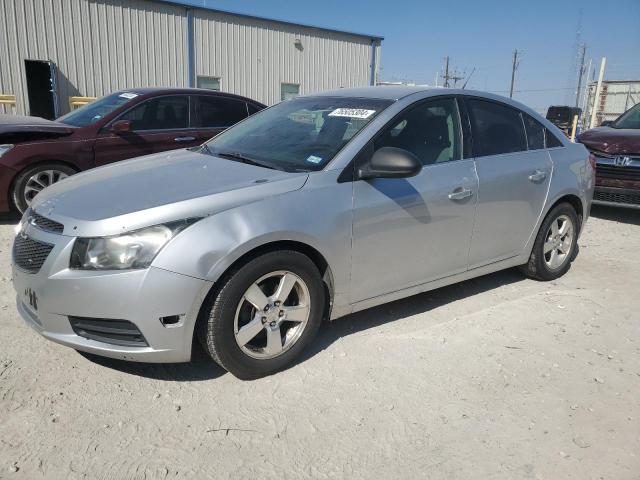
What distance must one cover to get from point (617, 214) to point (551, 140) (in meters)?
4.52

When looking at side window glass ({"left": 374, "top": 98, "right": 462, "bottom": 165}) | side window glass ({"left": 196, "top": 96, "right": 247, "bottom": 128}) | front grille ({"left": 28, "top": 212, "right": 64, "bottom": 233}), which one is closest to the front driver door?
side window glass ({"left": 374, "top": 98, "right": 462, "bottom": 165})

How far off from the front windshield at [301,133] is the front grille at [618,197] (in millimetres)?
5286

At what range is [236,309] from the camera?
277 centimetres

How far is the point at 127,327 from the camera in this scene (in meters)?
2.61

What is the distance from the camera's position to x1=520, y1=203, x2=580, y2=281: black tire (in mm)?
4562

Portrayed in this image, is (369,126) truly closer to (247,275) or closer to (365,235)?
(365,235)

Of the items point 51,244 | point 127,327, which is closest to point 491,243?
point 127,327

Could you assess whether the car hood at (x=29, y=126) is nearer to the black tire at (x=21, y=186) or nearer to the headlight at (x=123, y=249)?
the black tire at (x=21, y=186)

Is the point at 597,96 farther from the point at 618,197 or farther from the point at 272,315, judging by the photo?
the point at 272,315

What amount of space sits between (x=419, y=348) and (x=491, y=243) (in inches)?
45.2

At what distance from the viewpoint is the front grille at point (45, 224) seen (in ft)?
8.85

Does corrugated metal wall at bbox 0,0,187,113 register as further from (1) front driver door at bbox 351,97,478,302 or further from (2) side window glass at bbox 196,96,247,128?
(1) front driver door at bbox 351,97,478,302

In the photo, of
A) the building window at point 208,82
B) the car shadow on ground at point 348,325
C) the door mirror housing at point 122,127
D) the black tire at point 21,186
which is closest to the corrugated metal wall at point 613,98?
the building window at point 208,82

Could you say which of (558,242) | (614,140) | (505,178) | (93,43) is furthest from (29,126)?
(93,43)
